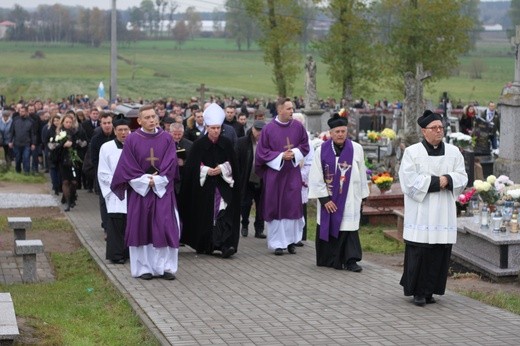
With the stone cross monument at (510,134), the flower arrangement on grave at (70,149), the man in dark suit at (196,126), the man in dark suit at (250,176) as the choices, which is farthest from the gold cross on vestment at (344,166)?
the stone cross monument at (510,134)

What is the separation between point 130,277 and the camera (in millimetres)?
13500

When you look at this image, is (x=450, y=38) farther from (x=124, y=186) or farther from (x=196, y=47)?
(x=196, y=47)

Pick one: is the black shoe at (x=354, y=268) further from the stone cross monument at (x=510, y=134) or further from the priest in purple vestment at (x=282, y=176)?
the stone cross monument at (x=510, y=134)

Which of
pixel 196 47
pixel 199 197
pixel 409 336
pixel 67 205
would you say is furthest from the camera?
pixel 196 47

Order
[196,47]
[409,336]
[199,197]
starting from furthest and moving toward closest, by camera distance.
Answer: [196,47] → [199,197] → [409,336]

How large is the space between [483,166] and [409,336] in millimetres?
13598

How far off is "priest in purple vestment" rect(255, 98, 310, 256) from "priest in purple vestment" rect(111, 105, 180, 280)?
227cm

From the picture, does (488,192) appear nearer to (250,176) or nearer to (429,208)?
(250,176)

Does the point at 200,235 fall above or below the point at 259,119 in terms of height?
below

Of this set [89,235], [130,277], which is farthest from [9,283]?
[89,235]

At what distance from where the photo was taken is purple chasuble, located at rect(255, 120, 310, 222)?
15492 mm

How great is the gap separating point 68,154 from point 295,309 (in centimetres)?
1067

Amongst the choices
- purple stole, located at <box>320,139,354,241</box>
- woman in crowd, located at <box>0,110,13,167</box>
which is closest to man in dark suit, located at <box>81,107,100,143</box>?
woman in crowd, located at <box>0,110,13,167</box>

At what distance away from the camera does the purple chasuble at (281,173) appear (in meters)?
15.5
